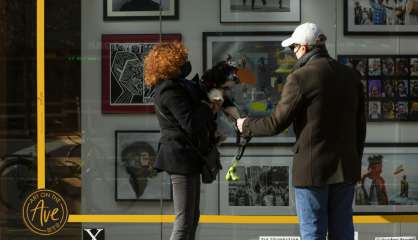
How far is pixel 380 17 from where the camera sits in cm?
584

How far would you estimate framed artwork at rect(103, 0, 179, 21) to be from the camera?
5797 millimetres

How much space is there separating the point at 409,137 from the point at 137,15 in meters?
2.42

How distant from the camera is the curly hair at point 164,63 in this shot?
441cm

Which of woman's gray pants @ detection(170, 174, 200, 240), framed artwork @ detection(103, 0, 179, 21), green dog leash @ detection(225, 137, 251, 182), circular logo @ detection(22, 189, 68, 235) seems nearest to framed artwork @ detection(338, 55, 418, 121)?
green dog leash @ detection(225, 137, 251, 182)

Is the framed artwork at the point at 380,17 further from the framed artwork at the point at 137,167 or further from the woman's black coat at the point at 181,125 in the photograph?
the woman's black coat at the point at 181,125

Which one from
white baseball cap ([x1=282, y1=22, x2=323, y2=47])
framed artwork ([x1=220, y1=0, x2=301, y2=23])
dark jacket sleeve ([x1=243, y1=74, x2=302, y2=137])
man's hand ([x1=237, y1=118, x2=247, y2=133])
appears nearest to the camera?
dark jacket sleeve ([x1=243, y1=74, x2=302, y2=137])

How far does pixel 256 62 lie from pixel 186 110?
1.69 metres

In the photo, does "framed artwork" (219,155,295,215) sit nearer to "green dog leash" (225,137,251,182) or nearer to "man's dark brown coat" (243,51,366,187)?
"green dog leash" (225,137,251,182)

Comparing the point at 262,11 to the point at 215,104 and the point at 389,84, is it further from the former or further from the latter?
the point at 215,104

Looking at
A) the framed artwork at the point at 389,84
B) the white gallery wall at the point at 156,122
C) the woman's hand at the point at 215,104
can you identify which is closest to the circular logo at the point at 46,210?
the white gallery wall at the point at 156,122

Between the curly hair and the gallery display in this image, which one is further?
the gallery display

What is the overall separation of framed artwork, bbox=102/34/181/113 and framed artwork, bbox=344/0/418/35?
4.59 ft

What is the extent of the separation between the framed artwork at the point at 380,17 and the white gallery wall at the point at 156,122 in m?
0.06

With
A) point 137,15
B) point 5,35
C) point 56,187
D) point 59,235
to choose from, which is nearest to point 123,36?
point 137,15
